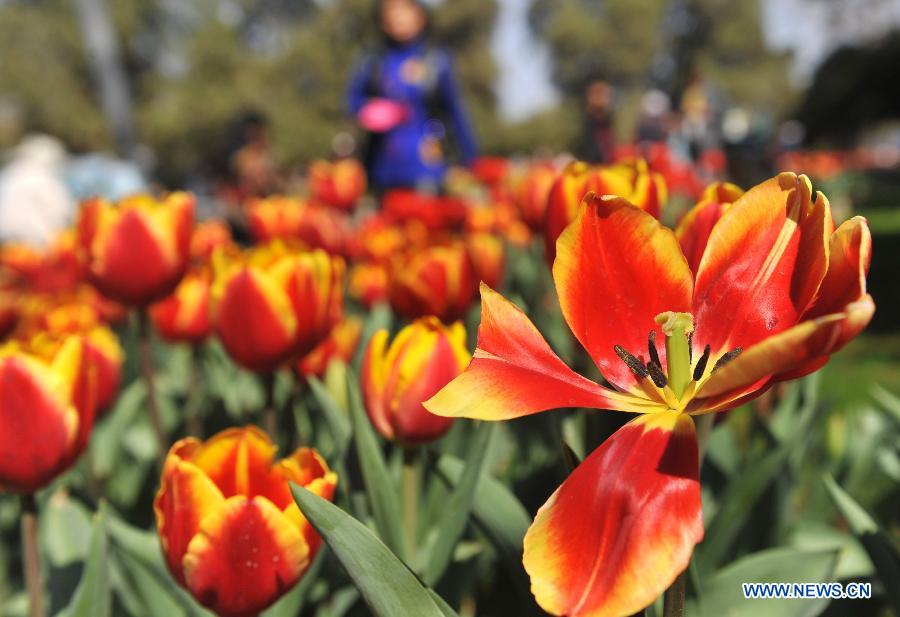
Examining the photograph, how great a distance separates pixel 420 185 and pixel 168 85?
32645 millimetres

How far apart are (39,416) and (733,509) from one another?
0.87 metres

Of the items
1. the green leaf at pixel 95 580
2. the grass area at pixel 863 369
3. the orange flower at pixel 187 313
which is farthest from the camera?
the grass area at pixel 863 369

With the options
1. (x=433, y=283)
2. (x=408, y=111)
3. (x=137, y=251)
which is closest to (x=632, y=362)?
(x=433, y=283)

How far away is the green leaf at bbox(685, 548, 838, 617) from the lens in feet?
3.29

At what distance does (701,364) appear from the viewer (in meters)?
0.72

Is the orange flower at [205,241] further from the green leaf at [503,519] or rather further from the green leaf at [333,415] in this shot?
the green leaf at [503,519]

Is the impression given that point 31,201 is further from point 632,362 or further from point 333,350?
point 632,362

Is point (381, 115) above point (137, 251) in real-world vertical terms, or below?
below

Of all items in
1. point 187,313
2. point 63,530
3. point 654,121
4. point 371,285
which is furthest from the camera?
point 654,121

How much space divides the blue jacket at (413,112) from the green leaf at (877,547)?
4048mm

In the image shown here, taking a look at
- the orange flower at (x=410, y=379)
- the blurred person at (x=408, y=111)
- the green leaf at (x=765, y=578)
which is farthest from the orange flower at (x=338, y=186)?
the green leaf at (x=765, y=578)

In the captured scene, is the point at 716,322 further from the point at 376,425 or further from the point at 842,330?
the point at 376,425

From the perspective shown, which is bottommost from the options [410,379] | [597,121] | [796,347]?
[597,121]

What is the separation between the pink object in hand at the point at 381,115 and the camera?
493 centimetres
